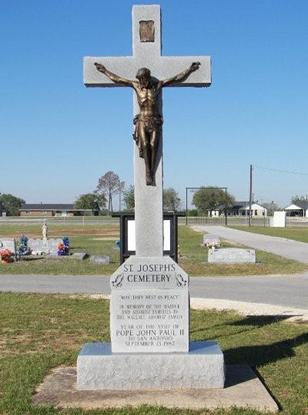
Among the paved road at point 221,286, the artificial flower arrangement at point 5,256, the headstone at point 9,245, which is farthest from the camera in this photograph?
the headstone at point 9,245

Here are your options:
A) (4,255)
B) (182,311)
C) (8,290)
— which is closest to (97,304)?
(8,290)

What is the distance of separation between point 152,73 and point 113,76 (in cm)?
40

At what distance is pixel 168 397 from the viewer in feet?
18.5

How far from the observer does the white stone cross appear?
6.27 metres

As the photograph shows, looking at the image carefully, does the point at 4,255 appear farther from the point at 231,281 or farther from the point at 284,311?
the point at 284,311

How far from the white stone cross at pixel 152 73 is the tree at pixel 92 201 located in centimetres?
13166

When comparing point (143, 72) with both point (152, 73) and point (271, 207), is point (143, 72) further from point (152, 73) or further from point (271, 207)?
point (271, 207)

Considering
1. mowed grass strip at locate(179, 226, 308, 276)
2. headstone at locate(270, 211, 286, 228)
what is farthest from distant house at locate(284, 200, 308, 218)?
mowed grass strip at locate(179, 226, 308, 276)

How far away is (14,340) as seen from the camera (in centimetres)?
→ 886

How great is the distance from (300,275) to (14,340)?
10885 millimetres

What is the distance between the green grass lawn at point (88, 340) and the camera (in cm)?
574

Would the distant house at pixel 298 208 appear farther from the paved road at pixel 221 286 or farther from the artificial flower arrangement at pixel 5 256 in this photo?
the paved road at pixel 221 286

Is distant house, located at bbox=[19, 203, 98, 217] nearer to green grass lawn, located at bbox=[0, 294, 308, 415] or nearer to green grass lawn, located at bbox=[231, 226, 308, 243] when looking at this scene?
green grass lawn, located at bbox=[231, 226, 308, 243]

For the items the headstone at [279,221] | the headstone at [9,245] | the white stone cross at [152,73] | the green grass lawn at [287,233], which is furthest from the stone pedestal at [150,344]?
the headstone at [279,221]
